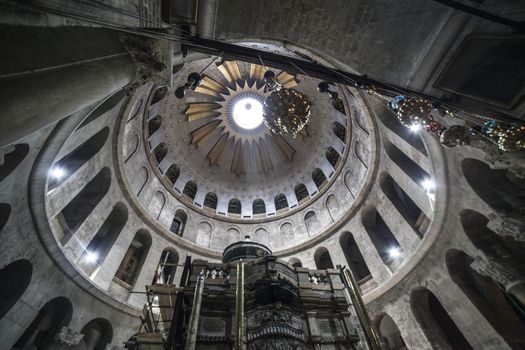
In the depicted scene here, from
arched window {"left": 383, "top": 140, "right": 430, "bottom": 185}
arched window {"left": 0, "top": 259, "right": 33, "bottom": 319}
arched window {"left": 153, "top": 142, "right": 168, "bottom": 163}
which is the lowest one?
arched window {"left": 0, "top": 259, "right": 33, "bottom": 319}

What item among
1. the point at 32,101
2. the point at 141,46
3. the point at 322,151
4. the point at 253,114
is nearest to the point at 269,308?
the point at 32,101

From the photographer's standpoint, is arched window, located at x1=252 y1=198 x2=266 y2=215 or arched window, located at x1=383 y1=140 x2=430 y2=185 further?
arched window, located at x1=252 y1=198 x2=266 y2=215

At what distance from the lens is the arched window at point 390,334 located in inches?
423

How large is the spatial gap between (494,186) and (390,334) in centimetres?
797

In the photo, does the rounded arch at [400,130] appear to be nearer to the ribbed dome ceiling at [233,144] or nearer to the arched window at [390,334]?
the ribbed dome ceiling at [233,144]

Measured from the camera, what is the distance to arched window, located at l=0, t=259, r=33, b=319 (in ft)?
23.9

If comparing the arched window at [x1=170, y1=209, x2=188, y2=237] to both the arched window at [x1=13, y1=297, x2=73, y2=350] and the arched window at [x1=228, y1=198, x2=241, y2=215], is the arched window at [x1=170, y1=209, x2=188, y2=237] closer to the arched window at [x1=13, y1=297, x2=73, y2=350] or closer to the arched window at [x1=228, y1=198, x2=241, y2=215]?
the arched window at [x1=228, y1=198, x2=241, y2=215]

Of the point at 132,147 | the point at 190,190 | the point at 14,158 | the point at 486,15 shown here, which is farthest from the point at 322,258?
the point at 14,158

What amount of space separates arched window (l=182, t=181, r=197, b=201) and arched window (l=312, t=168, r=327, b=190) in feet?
32.5

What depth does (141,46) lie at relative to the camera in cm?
458

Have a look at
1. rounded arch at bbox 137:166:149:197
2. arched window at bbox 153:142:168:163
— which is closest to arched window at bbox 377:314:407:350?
rounded arch at bbox 137:166:149:197

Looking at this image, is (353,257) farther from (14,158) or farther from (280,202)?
(14,158)

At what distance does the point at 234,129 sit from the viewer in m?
22.9

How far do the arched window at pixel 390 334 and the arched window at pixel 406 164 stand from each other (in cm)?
635
